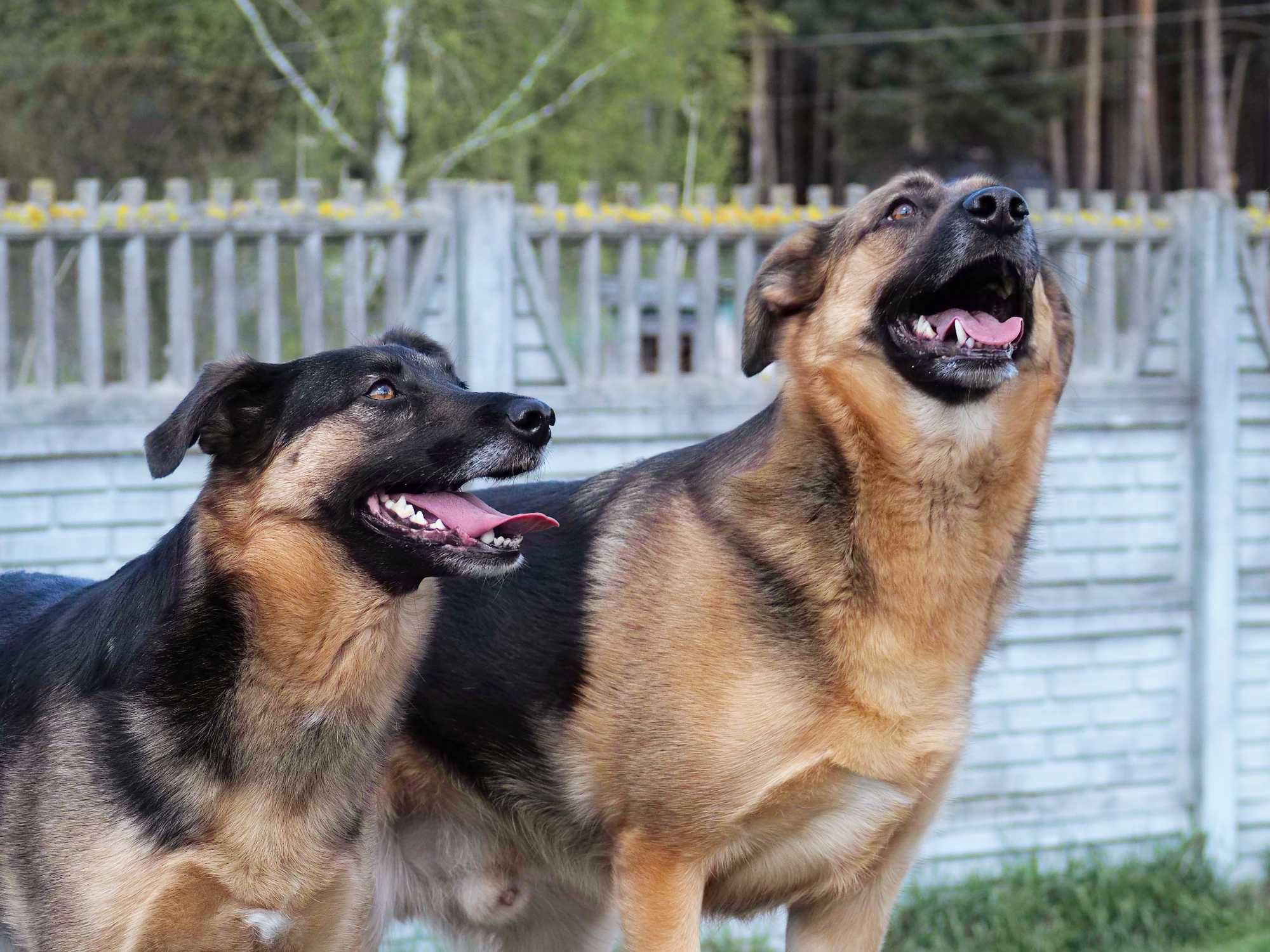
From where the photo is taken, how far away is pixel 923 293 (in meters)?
3.55

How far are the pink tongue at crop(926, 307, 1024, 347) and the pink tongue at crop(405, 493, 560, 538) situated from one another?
1092 mm

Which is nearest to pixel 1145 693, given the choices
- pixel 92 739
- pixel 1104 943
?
pixel 1104 943

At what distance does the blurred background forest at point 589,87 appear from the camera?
18.0 meters

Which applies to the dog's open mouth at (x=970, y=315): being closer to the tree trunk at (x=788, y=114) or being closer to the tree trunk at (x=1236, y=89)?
the tree trunk at (x=1236, y=89)

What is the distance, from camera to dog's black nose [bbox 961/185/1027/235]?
135 inches

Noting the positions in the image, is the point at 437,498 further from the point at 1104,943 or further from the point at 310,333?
the point at 1104,943

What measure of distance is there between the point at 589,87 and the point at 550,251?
1464cm

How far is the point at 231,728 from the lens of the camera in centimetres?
335

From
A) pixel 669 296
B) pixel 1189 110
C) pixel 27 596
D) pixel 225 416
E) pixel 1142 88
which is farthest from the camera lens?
pixel 1189 110

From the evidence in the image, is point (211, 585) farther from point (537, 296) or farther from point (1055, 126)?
point (1055, 126)

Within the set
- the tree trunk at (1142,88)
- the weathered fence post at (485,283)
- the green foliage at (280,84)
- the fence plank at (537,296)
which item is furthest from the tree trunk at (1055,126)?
the weathered fence post at (485,283)

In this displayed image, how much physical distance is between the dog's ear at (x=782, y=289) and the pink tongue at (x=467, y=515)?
0.83 meters

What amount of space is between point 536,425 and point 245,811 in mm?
1113

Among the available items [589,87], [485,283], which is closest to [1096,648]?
[485,283]
